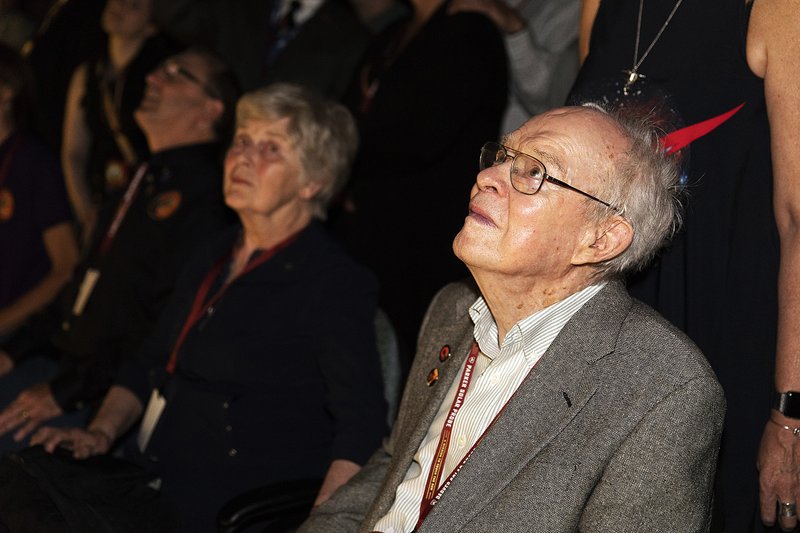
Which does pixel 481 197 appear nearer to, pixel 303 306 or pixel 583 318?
pixel 583 318

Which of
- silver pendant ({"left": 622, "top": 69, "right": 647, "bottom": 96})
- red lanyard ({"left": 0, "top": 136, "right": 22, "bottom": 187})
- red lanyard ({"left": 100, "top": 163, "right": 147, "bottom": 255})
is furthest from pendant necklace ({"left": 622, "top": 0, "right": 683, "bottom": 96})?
red lanyard ({"left": 0, "top": 136, "right": 22, "bottom": 187})

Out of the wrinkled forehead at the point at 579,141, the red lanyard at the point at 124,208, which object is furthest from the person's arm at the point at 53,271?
the wrinkled forehead at the point at 579,141

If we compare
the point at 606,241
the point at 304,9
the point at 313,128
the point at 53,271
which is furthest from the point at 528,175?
the point at 304,9

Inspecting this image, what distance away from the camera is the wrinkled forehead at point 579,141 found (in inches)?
75.2

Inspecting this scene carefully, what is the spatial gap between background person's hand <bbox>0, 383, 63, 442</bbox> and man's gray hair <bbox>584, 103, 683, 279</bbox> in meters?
1.92

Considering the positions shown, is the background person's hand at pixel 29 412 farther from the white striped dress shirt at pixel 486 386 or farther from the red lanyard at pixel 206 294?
the white striped dress shirt at pixel 486 386

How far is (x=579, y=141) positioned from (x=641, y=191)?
15 centimetres

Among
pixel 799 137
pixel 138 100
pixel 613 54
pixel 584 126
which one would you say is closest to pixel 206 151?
pixel 138 100

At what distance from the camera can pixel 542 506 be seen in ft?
5.74

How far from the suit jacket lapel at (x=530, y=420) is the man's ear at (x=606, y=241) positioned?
14cm

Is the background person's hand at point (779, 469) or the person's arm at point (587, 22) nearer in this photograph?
the background person's hand at point (779, 469)

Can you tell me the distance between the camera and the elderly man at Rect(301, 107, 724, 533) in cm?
171

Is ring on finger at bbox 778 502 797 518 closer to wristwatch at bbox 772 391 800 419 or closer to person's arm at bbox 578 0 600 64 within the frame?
wristwatch at bbox 772 391 800 419

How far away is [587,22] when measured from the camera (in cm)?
254
